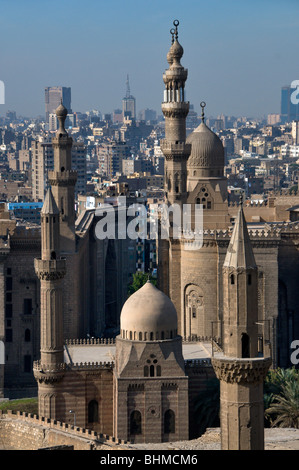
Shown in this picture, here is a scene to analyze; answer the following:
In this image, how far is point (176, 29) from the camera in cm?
5047

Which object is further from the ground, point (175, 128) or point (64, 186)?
point (175, 128)

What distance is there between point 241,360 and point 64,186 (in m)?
22.2

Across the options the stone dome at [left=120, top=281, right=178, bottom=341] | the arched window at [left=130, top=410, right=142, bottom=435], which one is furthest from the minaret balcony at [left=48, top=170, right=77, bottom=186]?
the arched window at [left=130, top=410, right=142, bottom=435]

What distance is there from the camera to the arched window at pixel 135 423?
40.1 m

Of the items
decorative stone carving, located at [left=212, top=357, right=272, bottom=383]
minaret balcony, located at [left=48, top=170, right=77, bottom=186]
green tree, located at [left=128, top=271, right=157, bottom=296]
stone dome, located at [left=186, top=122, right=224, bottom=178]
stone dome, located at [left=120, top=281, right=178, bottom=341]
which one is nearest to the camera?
decorative stone carving, located at [left=212, top=357, right=272, bottom=383]

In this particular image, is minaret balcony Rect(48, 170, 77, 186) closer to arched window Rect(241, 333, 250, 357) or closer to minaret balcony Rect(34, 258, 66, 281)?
minaret balcony Rect(34, 258, 66, 281)

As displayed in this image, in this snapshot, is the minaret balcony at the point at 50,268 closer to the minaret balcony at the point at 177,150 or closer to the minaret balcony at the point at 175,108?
the minaret balcony at the point at 177,150

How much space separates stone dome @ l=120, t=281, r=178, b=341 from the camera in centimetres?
4006

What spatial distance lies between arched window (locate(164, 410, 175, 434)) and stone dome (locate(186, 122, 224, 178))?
1179cm

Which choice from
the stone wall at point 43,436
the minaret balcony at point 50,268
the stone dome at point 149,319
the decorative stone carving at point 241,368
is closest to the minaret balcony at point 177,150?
the minaret balcony at point 50,268

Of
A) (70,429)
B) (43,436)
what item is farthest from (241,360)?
(43,436)

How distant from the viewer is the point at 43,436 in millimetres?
36594

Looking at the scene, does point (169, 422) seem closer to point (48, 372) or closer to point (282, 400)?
point (282, 400)

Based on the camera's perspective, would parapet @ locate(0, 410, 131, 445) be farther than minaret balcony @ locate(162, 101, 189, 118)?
No
